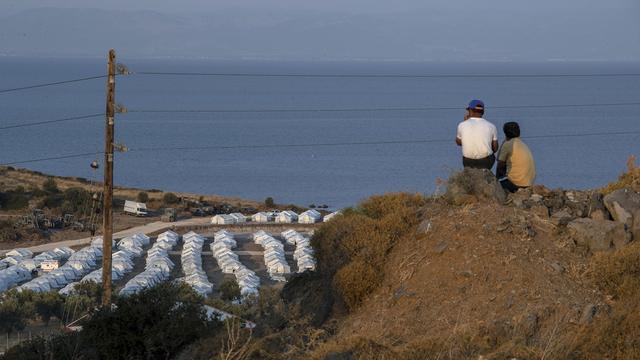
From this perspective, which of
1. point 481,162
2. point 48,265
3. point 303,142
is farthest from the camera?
point 303,142

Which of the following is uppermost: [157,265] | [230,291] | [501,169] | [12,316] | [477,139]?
[477,139]

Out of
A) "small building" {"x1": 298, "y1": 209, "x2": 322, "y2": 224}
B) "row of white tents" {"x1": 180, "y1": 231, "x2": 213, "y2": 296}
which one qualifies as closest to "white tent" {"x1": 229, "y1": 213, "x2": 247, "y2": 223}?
"small building" {"x1": 298, "y1": 209, "x2": 322, "y2": 224}

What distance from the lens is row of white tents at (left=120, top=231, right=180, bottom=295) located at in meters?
24.3

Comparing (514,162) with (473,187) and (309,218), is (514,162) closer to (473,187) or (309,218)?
(473,187)

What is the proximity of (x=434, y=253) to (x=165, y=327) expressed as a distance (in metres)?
2.90

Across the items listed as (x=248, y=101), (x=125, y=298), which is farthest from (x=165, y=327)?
(x=248, y=101)

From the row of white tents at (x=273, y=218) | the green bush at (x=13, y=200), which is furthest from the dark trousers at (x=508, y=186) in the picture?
the green bush at (x=13, y=200)

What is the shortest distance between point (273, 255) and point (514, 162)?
1887cm

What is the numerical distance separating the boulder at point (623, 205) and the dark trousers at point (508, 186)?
110 cm

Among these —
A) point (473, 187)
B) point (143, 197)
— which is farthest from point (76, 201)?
point (473, 187)

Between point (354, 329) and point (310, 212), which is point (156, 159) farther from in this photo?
point (354, 329)

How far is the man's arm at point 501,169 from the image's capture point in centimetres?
1259

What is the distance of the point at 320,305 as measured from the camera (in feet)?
37.0

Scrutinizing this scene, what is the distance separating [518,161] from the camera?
12.5 m
